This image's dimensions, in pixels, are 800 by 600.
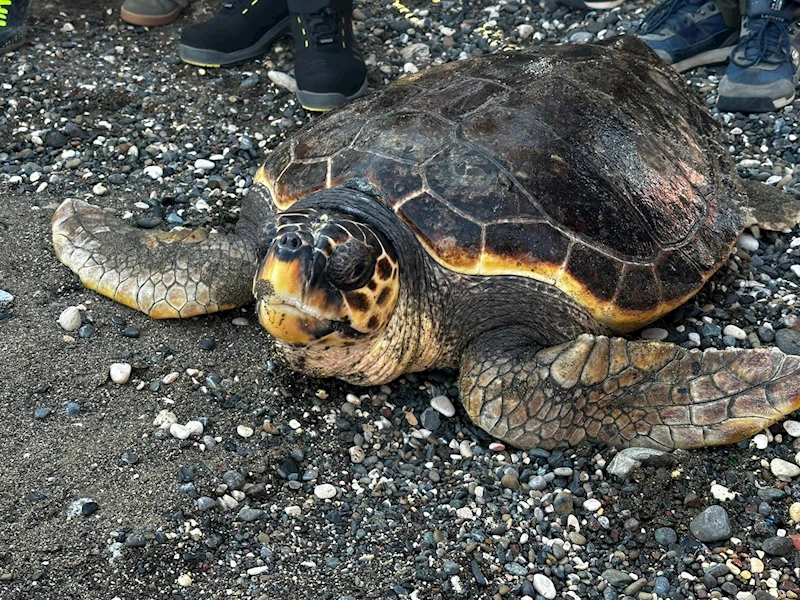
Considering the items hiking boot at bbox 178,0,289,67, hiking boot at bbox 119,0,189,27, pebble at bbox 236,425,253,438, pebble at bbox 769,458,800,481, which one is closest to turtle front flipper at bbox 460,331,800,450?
pebble at bbox 769,458,800,481

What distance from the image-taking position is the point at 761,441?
2.55 meters

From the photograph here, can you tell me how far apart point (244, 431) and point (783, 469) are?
5.14 ft

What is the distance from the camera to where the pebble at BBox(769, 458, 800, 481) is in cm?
246

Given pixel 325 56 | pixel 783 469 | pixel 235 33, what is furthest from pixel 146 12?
pixel 783 469

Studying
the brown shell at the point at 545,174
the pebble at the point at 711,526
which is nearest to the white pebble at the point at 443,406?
the brown shell at the point at 545,174

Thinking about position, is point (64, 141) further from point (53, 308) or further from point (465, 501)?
point (465, 501)

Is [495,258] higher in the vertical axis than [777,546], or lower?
higher

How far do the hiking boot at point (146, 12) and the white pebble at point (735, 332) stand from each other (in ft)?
11.7

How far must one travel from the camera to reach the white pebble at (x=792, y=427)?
2586 mm

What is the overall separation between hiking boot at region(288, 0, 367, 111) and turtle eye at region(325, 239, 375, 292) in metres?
2.00

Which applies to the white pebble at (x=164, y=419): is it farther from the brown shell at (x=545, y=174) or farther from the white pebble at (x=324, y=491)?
the brown shell at (x=545, y=174)

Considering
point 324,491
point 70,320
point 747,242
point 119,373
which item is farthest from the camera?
point 747,242

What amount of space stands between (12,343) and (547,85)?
79.6 inches

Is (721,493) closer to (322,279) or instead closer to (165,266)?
(322,279)
